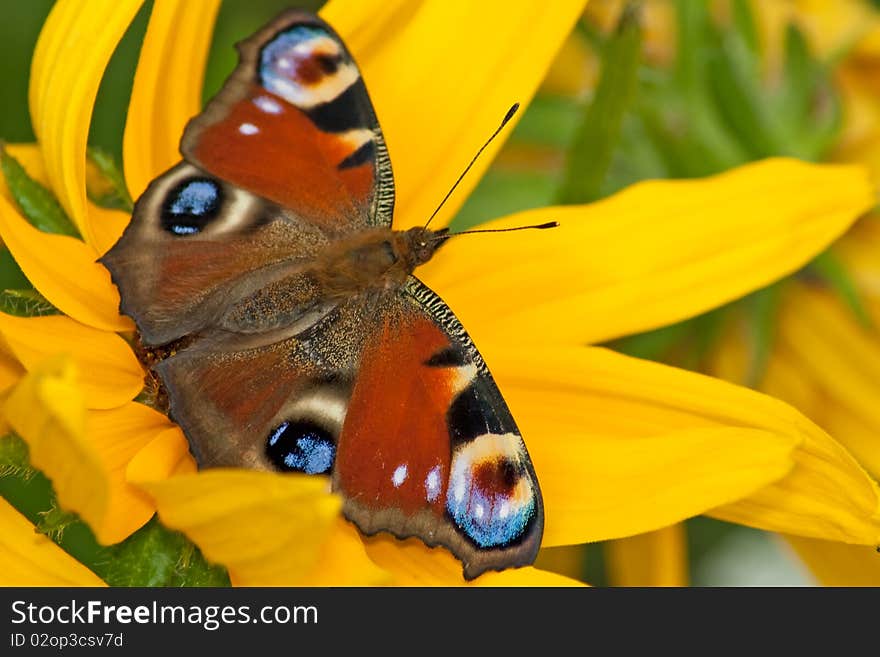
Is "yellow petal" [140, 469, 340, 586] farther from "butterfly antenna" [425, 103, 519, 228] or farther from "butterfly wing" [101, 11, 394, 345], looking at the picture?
"butterfly antenna" [425, 103, 519, 228]

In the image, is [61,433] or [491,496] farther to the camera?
[491,496]

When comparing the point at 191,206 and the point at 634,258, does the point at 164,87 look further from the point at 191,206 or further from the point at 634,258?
the point at 634,258

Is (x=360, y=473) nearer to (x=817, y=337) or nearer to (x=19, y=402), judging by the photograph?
(x=19, y=402)

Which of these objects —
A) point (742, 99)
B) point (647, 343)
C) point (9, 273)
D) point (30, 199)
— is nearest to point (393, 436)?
point (30, 199)

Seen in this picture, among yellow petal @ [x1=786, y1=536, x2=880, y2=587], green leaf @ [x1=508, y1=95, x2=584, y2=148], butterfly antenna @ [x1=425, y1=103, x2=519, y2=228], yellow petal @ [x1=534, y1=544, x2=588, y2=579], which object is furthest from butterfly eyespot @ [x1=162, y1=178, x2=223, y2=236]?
yellow petal @ [x1=786, y1=536, x2=880, y2=587]

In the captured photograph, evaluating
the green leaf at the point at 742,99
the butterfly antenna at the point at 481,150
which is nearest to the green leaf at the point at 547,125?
the green leaf at the point at 742,99
